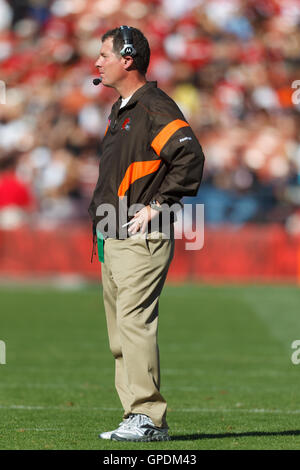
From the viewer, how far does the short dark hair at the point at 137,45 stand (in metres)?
6.73

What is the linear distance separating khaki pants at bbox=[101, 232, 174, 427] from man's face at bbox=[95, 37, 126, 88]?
931mm

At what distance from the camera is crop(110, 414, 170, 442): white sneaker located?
6.72 m

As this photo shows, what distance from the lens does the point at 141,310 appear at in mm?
6719

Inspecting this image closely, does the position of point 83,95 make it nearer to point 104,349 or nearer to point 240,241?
point 240,241

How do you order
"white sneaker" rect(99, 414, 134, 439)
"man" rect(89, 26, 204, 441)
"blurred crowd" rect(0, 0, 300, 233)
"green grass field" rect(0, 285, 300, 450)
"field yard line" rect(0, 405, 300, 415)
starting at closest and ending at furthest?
1. "man" rect(89, 26, 204, 441)
2. "white sneaker" rect(99, 414, 134, 439)
3. "green grass field" rect(0, 285, 300, 450)
4. "field yard line" rect(0, 405, 300, 415)
5. "blurred crowd" rect(0, 0, 300, 233)

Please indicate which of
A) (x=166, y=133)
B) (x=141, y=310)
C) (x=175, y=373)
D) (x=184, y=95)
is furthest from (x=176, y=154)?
(x=184, y=95)

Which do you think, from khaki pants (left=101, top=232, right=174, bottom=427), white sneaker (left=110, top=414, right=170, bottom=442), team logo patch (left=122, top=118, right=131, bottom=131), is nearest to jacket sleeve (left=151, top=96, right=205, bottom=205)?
team logo patch (left=122, top=118, right=131, bottom=131)

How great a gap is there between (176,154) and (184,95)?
22558 mm

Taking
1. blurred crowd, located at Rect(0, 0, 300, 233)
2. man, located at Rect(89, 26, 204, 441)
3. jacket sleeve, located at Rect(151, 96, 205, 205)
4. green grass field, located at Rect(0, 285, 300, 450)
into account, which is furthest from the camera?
blurred crowd, located at Rect(0, 0, 300, 233)

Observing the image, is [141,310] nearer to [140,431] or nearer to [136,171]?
[140,431]

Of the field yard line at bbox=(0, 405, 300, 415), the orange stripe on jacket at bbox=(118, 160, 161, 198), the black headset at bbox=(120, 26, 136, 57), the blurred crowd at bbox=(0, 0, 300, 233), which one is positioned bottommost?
the field yard line at bbox=(0, 405, 300, 415)

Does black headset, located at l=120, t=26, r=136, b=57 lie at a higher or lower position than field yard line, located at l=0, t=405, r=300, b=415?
higher

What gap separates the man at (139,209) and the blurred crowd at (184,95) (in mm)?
19903

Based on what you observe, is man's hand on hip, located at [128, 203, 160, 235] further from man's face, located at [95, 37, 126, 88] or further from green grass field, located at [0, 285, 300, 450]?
green grass field, located at [0, 285, 300, 450]
